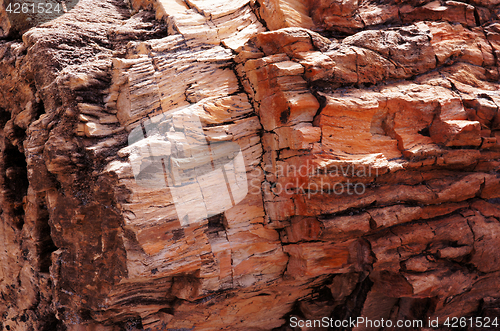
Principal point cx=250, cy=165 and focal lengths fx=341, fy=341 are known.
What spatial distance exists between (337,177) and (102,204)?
2524 mm

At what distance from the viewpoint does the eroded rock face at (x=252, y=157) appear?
3656mm

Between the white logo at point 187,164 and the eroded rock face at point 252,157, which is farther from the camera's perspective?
the eroded rock face at point 252,157

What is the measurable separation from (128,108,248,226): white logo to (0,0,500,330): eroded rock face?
0.6 inches

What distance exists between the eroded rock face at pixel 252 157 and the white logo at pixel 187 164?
0.6 inches

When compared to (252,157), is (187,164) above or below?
above

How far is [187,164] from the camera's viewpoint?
11.8ft

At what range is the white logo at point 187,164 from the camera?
348cm

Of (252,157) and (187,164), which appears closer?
(187,164)

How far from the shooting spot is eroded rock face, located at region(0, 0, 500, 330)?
366 cm

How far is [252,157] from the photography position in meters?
4.02

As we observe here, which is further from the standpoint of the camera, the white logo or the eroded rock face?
the eroded rock face

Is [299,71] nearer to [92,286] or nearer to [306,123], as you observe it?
[306,123]

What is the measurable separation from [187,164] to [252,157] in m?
0.81

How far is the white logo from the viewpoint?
3.48m
